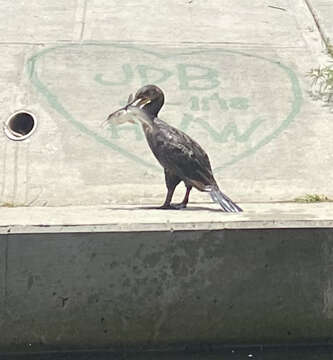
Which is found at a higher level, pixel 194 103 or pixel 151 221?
pixel 194 103

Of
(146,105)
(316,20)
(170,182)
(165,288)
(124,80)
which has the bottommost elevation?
(165,288)

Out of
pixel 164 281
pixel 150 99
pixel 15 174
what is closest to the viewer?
pixel 164 281

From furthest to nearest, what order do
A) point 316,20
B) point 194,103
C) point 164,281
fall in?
point 316,20, point 194,103, point 164,281

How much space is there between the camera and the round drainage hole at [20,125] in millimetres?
7715

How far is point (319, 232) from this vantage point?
16.4 ft

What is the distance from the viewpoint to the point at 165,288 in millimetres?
4961

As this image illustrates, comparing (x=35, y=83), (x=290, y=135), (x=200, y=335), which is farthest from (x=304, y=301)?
(x=35, y=83)

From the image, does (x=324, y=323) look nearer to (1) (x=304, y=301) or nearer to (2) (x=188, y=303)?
(1) (x=304, y=301)

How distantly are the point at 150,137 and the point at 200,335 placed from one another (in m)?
1.76

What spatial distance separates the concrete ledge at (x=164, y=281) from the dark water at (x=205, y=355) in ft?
0.21

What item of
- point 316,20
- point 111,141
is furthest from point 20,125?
point 316,20

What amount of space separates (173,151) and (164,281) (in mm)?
1311

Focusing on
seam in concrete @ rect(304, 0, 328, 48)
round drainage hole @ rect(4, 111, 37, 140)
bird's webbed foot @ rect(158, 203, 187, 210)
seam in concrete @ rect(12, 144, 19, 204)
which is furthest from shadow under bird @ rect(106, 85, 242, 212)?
seam in concrete @ rect(304, 0, 328, 48)

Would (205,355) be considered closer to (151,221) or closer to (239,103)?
(151,221)
